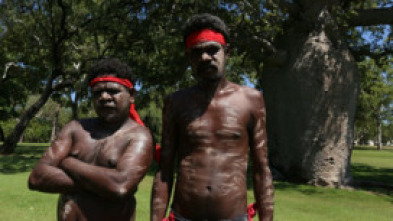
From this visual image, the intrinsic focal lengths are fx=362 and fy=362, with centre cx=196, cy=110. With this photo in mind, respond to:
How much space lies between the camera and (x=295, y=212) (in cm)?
722

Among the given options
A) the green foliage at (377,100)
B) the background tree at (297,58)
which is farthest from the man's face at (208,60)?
the green foliage at (377,100)

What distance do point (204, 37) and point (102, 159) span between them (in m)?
1.03

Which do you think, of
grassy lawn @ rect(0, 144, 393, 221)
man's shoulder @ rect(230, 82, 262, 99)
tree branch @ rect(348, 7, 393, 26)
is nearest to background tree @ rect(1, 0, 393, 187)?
tree branch @ rect(348, 7, 393, 26)

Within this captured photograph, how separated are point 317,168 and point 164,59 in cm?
611

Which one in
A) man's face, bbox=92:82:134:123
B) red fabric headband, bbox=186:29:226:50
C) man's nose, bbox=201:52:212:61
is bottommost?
man's face, bbox=92:82:134:123

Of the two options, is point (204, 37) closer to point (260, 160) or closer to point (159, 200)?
point (260, 160)

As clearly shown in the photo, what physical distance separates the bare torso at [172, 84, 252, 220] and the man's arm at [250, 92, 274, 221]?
0.06 m

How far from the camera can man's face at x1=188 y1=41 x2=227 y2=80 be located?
7.44ft

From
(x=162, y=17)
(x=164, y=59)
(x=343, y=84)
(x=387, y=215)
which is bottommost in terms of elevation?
(x=387, y=215)

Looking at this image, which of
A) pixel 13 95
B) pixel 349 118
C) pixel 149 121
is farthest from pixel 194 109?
pixel 13 95

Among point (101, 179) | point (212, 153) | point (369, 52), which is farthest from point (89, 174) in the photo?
point (369, 52)

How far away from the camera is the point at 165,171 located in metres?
2.37

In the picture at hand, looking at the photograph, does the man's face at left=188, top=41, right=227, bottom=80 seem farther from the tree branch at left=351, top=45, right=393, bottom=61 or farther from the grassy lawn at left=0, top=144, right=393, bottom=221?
the tree branch at left=351, top=45, right=393, bottom=61

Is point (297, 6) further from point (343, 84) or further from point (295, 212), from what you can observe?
point (295, 212)
